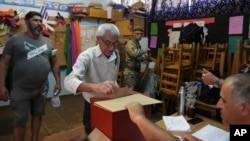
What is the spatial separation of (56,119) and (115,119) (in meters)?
2.82

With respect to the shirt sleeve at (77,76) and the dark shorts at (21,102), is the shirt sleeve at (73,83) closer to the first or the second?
the shirt sleeve at (77,76)

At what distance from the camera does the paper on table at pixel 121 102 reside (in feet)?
3.31

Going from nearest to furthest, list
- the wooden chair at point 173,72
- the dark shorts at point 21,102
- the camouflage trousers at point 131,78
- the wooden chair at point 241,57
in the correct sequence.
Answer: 1. the dark shorts at point 21,102
2. the wooden chair at point 241,57
3. the wooden chair at point 173,72
4. the camouflage trousers at point 131,78

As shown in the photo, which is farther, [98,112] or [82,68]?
[82,68]

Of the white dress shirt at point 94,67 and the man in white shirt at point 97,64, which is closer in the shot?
the man in white shirt at point 97,64

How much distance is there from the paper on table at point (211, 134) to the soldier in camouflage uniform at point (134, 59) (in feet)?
7.54

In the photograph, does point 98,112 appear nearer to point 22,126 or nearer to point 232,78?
point 232,78

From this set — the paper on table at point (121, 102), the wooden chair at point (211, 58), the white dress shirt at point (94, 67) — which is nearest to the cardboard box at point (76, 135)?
the paper on table at point (121, 102)

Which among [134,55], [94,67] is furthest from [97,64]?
[134,55]

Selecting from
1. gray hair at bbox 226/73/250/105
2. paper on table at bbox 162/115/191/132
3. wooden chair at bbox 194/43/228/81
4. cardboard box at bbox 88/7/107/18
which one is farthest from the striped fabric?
gray hair at bbox 226/73/250/105

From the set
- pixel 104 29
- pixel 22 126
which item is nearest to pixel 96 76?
pixel 104 29

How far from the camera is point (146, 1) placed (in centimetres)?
482

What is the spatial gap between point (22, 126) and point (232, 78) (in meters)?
2.17

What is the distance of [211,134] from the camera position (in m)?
1.42
